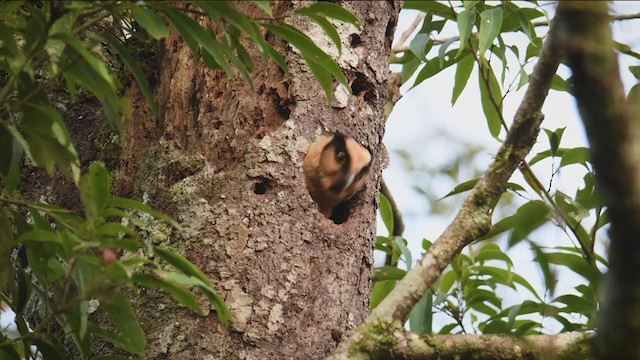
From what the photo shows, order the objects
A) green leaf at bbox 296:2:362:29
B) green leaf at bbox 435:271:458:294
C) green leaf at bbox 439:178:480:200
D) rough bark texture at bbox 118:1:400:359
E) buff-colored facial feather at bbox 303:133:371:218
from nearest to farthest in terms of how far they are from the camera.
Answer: green leaf at bbox 296:2:362:29, rough bark texture at bbox 118:1:400:359, green leaf at bbox 439:178:480:200, buff-colored facial feather at bbox 303:133:371:218, green leaf at bbox 435:271:458:294

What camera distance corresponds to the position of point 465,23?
279 cm

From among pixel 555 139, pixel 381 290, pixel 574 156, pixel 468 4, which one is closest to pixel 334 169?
pixel 381 290

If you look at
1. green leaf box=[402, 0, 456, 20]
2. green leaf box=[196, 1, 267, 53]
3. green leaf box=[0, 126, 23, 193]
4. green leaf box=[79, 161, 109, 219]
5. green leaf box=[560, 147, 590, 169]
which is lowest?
green leaf box=[79, 161, 109, 219]

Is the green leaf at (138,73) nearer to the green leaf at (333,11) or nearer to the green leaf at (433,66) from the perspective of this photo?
the green leaf at (333,11)

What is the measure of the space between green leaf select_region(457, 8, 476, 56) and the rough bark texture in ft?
0.85

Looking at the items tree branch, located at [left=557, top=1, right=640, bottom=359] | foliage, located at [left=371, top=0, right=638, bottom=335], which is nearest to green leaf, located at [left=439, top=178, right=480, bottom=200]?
foliage, located at [left=371, top=0, right=638, bottom=335]

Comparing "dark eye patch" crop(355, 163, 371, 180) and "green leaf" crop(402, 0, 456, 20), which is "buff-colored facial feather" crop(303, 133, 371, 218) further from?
"green leaf" crop(402, 0, 456, 20)

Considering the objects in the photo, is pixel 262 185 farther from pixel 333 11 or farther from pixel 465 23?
pixel 465 23

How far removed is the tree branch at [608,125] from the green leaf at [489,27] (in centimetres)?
195

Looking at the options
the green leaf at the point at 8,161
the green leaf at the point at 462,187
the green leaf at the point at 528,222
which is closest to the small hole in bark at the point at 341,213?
the green leaf at the point at 462,187

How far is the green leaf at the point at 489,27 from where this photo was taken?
8.83 feet

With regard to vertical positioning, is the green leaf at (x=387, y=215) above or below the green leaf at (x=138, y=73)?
above

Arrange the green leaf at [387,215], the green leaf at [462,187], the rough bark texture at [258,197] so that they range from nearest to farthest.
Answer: the rough bark texture at [258,197] < the green leaf at [462,187] < the green leaf at [387,215]

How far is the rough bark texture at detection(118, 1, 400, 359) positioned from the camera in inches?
85.4
